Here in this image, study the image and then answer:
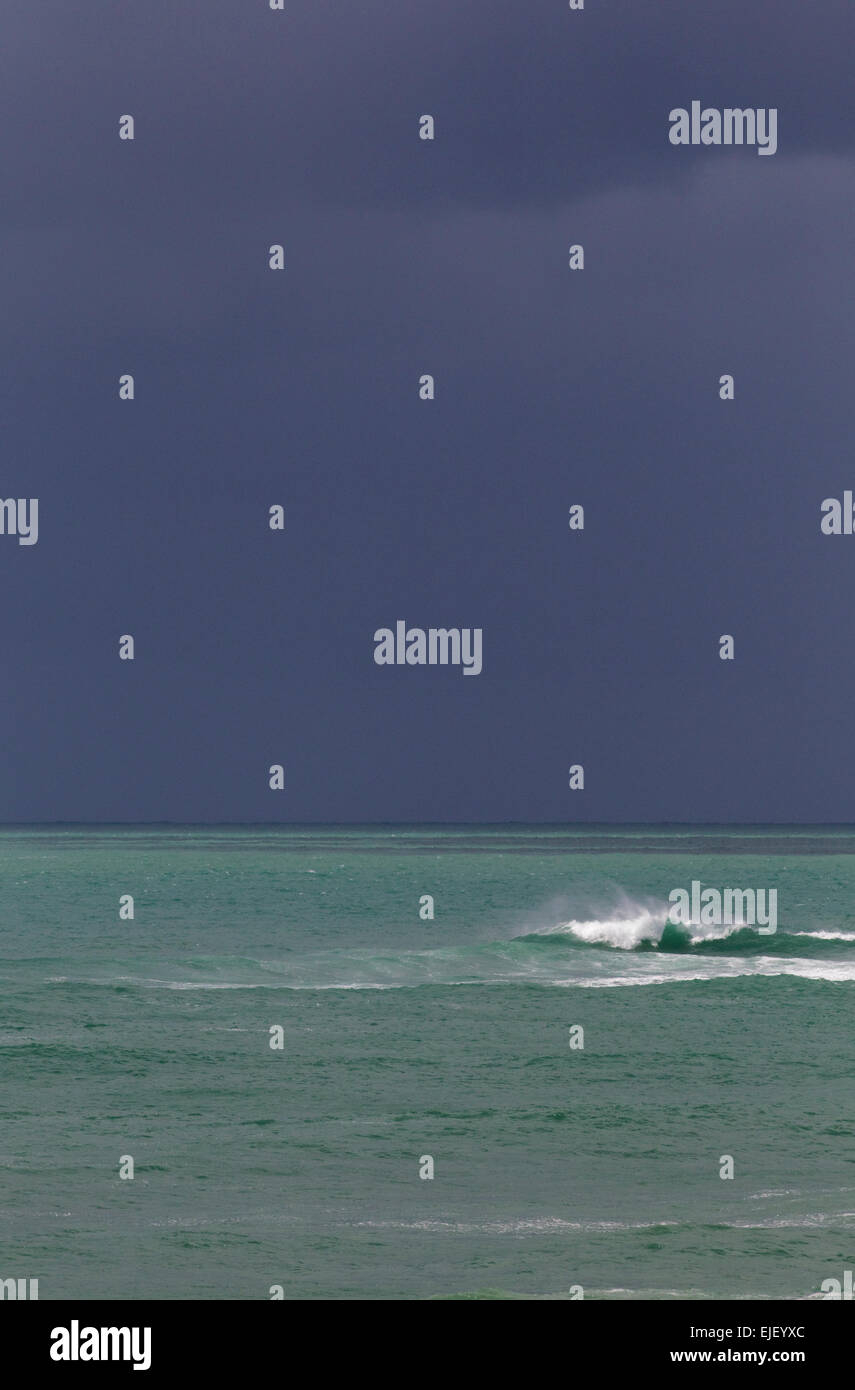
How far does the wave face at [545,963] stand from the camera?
144 feet

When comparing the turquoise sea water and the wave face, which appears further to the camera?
the wave face

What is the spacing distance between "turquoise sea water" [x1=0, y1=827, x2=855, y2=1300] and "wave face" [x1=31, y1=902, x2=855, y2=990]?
0.21 meters

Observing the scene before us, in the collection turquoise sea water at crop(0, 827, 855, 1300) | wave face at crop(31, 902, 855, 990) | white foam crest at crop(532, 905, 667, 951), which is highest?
white foam crest at crop(532, 905, 667, 951)

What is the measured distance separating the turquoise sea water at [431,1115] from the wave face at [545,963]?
0.21 meters

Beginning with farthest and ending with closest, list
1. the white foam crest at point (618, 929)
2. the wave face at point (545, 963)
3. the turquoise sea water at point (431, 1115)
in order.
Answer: the white foam crest at point (618, 929) < the wave face at point (545, 963) < the turquoise sea water at point (431, 1115)

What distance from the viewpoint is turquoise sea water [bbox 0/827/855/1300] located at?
16781 mm

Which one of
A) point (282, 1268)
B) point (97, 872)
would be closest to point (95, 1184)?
point (282, 1268)

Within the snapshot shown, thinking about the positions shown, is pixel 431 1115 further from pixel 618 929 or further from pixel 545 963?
pixel 618 929

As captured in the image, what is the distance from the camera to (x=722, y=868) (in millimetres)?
130375

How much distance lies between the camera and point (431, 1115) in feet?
81.5

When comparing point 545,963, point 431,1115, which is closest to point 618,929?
point 545,963
